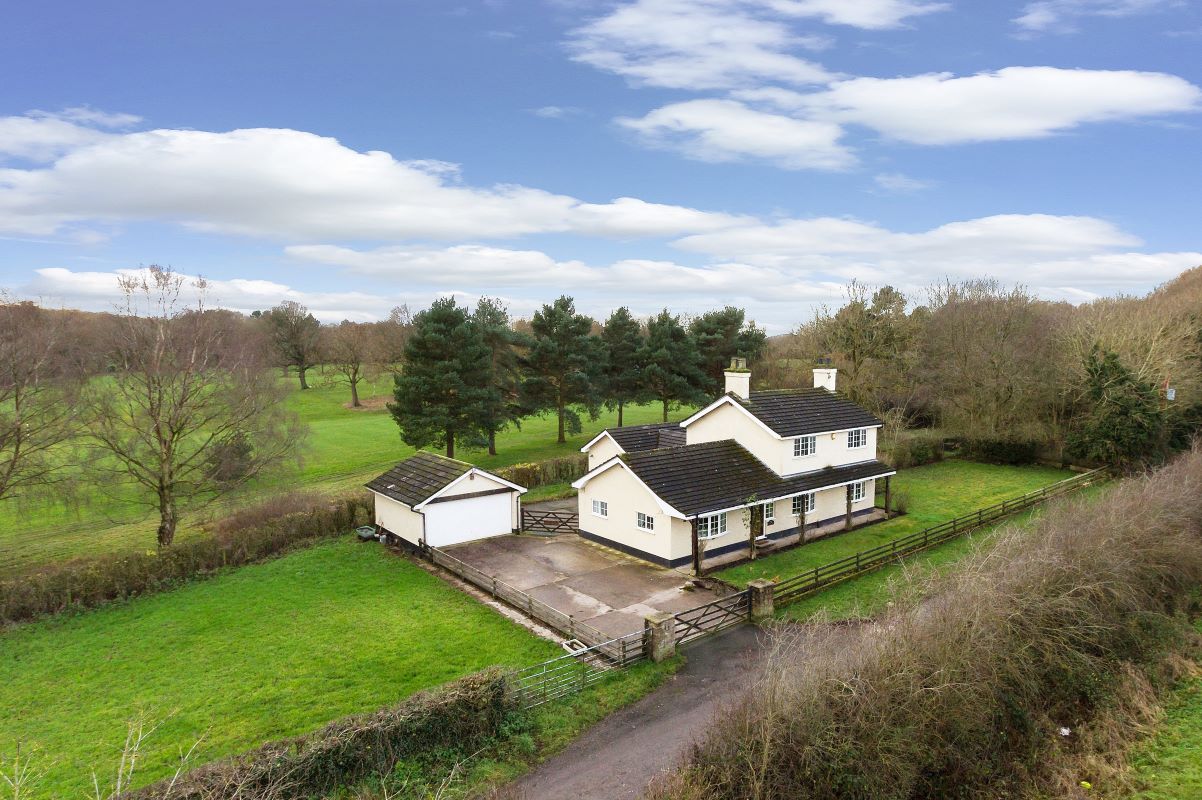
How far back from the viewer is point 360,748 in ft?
39.4

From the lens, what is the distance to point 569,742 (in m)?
13.8

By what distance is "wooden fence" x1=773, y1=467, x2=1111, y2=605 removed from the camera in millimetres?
21688

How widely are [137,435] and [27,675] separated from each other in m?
11.5

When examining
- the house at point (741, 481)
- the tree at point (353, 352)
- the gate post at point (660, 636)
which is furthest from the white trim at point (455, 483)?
the tree at point (353, 352)

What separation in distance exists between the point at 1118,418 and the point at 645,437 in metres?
28.9

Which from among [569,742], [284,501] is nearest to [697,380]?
[284,501]

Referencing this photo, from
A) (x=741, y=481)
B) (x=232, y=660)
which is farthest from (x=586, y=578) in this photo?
(x=232, y=660)

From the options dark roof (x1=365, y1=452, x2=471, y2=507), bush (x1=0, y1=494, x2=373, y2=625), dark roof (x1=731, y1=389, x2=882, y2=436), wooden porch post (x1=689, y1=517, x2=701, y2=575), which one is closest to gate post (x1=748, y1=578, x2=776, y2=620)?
wooden porch post (x1=689, y1=517, x2=701, y2=575)

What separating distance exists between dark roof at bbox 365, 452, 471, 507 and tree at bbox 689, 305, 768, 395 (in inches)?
1177

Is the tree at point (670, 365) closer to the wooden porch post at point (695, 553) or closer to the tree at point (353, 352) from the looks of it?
the wooden porch post at point (695, 553)

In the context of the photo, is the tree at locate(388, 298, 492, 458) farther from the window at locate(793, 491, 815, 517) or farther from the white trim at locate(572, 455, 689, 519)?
the window at locate(793, 491, 815, 517)

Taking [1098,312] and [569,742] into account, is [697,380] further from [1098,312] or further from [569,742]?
[569,742]

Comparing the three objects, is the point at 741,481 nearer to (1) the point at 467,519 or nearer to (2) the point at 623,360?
(1) the point at 467,519

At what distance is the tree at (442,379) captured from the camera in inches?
1516
